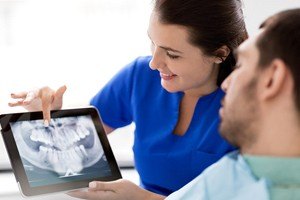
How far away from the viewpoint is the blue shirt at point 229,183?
1079 mm

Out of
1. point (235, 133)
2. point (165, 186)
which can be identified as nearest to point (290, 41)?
point (235, 133)

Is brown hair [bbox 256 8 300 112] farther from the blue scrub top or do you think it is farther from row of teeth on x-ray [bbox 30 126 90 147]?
row of teeth on x-ray [bbox 30 126 90 147]

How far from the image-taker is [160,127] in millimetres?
1624

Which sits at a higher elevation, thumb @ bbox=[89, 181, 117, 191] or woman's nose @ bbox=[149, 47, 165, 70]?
woman's nose @ bbox=[149, 47, 165, 70]

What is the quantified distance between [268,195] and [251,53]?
0.92ft

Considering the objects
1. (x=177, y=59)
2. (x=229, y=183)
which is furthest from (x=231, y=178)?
(x=177, y=59)

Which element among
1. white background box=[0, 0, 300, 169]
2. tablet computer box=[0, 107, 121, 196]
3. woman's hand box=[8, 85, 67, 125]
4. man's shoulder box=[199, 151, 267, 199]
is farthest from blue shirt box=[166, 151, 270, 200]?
white background box=[0, 0, 300, 169]

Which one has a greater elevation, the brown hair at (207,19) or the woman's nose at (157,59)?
the brown hair at (207,19)

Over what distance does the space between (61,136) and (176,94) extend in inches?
15.1

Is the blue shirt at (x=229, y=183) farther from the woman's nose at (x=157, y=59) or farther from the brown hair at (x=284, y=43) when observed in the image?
the woman's nose at (x=157, y=59)

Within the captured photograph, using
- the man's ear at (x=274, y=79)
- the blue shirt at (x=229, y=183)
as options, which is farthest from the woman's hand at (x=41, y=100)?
the man's ear at (x=274, y=79)

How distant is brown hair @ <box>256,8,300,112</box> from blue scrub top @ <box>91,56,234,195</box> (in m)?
0.53

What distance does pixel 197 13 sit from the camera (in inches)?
56.3

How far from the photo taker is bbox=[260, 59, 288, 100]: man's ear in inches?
39.7
